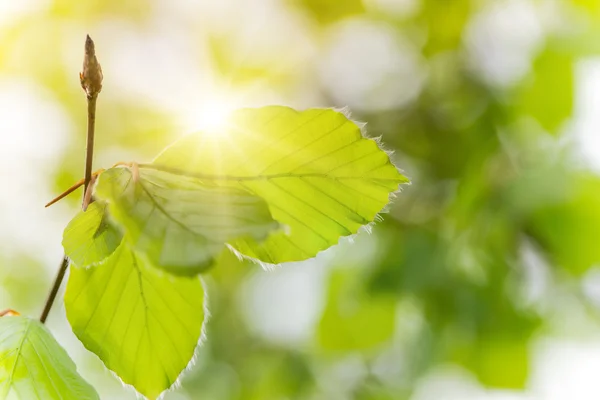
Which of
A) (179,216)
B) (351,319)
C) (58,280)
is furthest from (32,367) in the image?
(351,319)

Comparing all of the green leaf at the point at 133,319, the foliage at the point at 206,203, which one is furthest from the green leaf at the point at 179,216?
the green leaf at the point at 133,319

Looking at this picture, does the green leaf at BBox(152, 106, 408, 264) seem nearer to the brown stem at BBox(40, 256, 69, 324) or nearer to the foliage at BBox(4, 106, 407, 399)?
the foliage at BBox(4, 106, 407, 399)

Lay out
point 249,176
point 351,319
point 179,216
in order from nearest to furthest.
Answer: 1. point 179,216
2. point 249,176
3. point 351,319

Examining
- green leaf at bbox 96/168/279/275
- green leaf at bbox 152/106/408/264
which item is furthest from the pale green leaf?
green leaf at bbox 96/168/279/275

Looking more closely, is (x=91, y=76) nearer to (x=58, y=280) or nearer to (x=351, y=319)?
(x=58, y=280)

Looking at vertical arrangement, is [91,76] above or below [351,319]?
below

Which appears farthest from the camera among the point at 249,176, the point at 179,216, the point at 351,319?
the point at 351,319

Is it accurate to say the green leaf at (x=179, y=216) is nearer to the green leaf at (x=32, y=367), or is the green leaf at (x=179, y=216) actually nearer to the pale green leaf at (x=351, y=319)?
the green leaf at (x=32, y=367)
